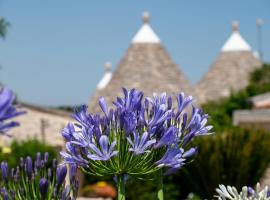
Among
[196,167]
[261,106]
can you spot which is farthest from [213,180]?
[261,106]

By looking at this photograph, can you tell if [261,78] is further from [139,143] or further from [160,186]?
[139,143]

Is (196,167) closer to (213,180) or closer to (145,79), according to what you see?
(213,180)

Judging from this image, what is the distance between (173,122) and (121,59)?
96.5ft

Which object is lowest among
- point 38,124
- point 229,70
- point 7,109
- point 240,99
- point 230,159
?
point 230,159

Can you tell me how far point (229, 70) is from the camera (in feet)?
126

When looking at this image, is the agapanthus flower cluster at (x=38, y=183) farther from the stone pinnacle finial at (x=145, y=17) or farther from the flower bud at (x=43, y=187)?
the stone pinnacle finial at (x=145, y=17)

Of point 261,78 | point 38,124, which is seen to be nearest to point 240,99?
point 261,78

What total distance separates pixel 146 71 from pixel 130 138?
28183mm

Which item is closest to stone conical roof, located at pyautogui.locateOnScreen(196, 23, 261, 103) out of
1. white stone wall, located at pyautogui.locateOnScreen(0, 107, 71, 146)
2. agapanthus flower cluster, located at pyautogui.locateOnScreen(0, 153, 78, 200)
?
white stone wall, located at pyautogui.locateOnScreen(0, 107, 71, 146)

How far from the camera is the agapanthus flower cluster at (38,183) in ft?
7.45

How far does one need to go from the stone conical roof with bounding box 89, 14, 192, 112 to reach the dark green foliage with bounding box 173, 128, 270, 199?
13259 mm

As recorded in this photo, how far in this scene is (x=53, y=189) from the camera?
2361 mm

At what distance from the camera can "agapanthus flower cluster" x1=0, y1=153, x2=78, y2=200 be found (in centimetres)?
227

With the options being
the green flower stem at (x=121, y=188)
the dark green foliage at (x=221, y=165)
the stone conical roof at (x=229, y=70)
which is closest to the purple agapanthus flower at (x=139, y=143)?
the green flower stem at (x=121, y=188)
